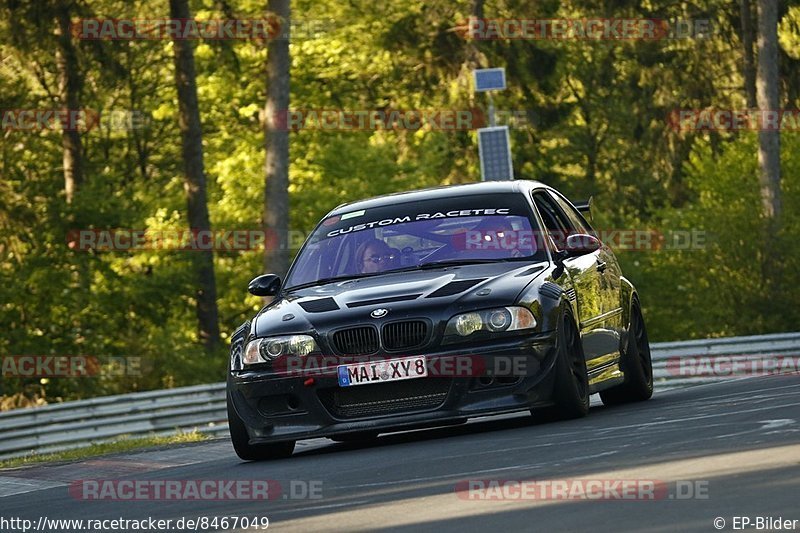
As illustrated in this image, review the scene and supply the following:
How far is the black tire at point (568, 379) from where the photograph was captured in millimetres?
11133

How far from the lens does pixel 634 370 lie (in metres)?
13.7

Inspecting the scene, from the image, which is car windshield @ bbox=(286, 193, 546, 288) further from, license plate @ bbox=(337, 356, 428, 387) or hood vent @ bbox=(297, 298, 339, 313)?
license plate @ bbox=(337, 356, 428, 387)

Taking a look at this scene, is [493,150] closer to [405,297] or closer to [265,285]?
[265,285]

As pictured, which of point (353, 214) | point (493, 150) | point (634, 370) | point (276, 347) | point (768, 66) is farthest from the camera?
point (768, 66)

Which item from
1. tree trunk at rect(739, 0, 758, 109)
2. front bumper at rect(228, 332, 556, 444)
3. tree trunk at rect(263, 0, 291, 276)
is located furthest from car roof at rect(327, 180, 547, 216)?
tree trunk at rect(739, 0, 758, 109)

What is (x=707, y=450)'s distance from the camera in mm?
8938

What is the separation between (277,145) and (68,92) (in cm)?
925

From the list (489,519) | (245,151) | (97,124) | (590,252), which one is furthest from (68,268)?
(489,519)

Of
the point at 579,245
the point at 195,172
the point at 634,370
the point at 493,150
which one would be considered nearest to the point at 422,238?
the point at 579,245

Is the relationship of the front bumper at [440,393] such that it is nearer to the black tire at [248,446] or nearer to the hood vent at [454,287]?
the hood vent at [454,287]

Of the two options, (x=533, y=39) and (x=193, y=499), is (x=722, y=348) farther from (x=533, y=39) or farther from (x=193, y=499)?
(x=533, y=39)

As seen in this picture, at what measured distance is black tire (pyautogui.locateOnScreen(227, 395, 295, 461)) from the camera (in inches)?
458

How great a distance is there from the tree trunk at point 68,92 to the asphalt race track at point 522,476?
2355 cm

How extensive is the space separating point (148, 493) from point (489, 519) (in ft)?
11.2
